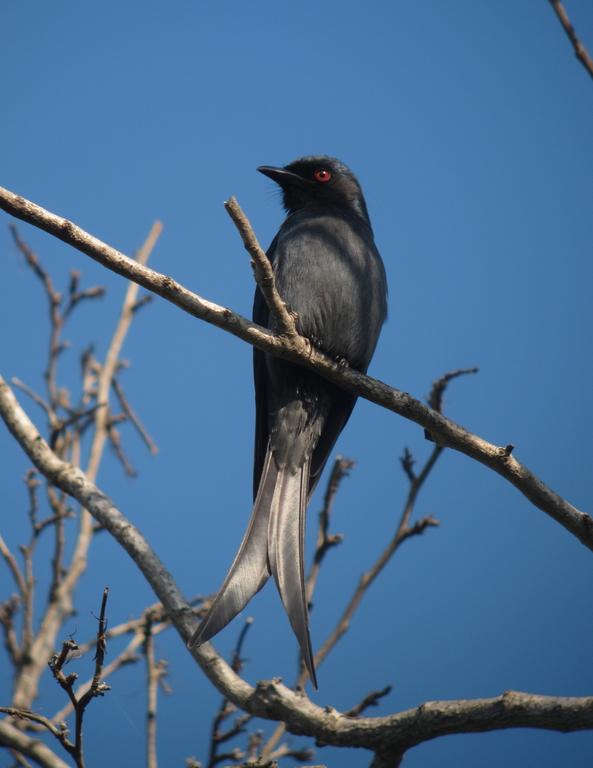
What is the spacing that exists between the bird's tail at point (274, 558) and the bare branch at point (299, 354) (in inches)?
27.4

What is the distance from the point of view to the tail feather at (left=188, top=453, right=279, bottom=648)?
2957 mm

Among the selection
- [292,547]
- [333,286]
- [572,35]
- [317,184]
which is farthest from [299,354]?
[317,184]

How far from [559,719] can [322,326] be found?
2.33 m

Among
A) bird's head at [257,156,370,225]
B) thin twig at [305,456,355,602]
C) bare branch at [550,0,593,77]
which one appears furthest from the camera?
bird's head at [257,156,370,225]

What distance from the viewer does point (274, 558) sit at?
350cm

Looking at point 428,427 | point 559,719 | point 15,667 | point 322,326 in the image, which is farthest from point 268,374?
point 559,719

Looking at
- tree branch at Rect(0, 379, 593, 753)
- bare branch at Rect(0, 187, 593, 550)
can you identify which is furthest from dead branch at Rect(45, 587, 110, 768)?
bare branch at Rect(0, 187, 593, 550)

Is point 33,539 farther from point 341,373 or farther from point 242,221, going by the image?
point 242,221

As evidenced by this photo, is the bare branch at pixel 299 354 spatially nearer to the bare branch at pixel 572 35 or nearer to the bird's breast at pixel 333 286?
the bird's breast at pixel 333 286

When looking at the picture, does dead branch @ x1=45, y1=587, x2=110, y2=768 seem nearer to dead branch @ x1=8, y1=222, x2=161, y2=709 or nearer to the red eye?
dead branch @ x1=8, y1=222, x2=161, y2=709

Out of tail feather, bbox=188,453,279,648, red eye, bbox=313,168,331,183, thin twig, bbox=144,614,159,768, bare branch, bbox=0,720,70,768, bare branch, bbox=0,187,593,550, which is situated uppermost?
red eye, bbox=313,168,331,183

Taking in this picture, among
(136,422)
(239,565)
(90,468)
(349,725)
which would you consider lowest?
(349,725)

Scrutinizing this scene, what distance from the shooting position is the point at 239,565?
3352 mm

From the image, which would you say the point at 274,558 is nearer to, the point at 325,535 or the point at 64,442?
the point at 325,535
